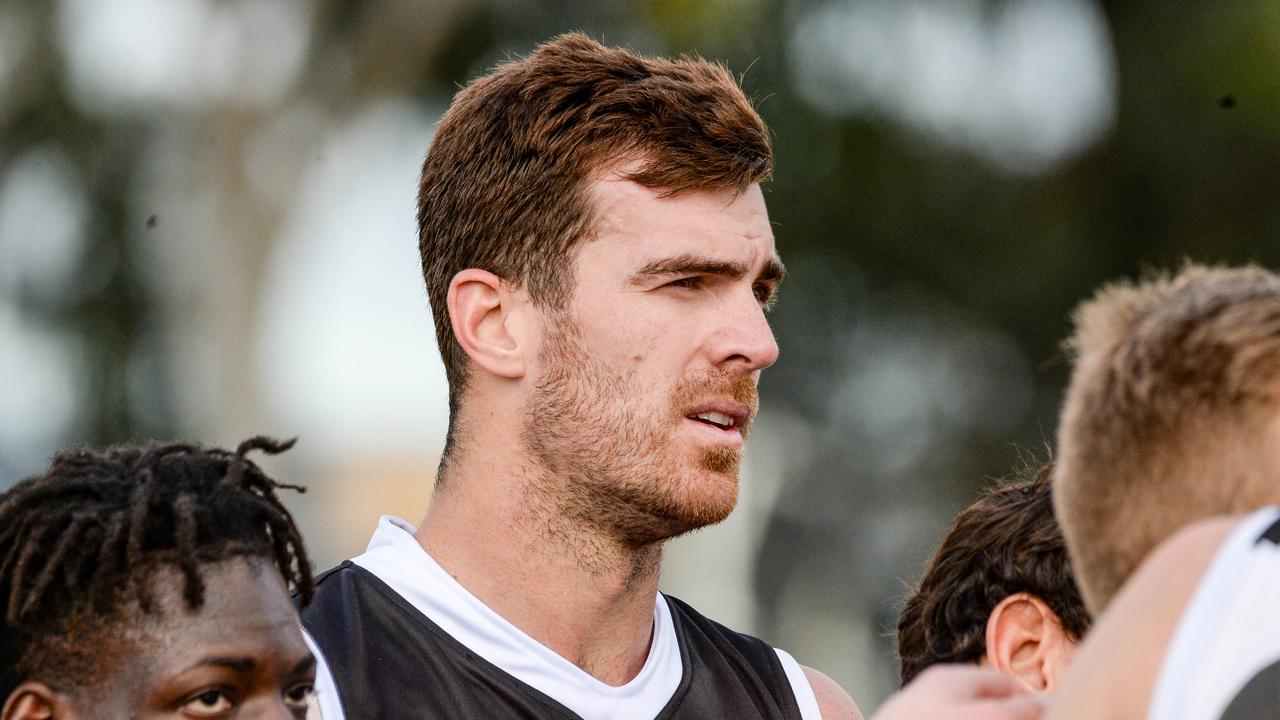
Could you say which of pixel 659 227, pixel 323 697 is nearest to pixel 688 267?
pixel 659 227

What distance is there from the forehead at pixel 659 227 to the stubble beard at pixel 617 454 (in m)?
0.20

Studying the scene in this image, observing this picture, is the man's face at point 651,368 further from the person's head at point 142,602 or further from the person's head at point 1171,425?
the person's head at point 1171,425

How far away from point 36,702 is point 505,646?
1.11 m

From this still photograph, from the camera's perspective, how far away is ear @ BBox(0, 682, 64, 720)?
2.45 m

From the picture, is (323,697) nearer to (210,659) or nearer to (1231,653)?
(210,659)

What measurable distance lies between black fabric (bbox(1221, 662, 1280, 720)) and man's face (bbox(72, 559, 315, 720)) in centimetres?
149

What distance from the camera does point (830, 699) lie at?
12.6 feet

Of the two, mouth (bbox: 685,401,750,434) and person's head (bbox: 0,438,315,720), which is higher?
mouth (bbox: 685,401,750,434)

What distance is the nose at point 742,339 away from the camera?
3492 mm

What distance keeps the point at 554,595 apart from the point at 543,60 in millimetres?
1206

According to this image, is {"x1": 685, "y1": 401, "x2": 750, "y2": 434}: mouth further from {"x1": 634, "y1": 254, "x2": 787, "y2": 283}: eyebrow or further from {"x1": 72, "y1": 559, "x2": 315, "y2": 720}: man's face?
{"x1": 72, "y1": 559, "x2": 315, "y2": 720}: man's face

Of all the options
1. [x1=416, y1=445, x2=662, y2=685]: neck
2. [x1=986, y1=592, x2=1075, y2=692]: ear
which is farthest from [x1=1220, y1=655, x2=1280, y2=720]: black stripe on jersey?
[x1=416, y1=445, x2=662, y2=685]: neck

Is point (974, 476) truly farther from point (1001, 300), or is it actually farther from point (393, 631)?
point (393, 631)

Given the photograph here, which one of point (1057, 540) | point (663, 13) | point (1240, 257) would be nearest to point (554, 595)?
point (1057, 540)
